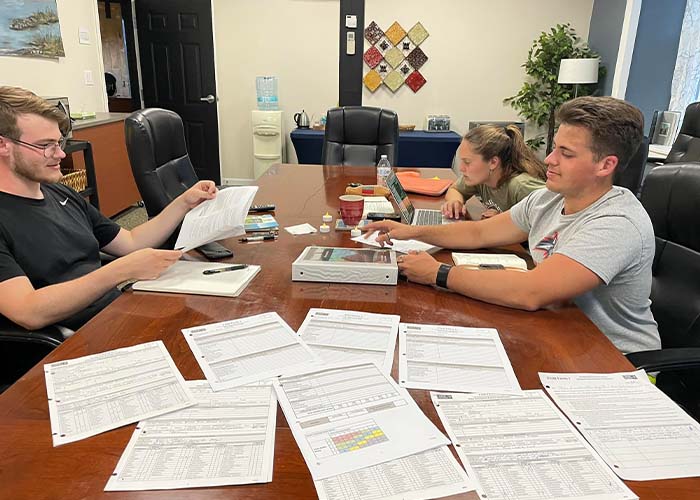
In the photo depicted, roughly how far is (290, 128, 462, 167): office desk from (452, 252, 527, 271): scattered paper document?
3.63 m

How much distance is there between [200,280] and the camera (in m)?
1.37

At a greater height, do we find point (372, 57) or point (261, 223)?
point (372, 57)

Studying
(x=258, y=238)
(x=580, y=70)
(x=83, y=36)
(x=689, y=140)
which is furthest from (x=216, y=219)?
(x=580, y=70)

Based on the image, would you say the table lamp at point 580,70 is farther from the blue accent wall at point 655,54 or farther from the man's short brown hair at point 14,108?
the man's short brown hair at point 14,108

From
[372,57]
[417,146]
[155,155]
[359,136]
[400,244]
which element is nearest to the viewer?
→ [400,244]

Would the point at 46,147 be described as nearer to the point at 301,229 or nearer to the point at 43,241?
the point at 43,241

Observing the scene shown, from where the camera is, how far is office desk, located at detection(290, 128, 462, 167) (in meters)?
5.18

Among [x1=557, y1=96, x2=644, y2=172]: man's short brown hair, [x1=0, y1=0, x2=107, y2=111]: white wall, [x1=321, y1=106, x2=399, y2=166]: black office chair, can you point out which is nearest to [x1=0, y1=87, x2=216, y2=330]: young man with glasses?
[x1=557, y1=96, x2=644, y2=172]: man's short brown hair

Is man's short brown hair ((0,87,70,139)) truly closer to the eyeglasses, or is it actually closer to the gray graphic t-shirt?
the eyeglasses

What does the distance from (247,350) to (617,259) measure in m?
0.90

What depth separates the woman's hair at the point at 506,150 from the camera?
2.23 m

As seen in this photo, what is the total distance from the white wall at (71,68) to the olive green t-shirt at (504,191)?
10.4ft

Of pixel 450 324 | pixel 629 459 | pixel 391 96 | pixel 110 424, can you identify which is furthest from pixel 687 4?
pixel 110 424

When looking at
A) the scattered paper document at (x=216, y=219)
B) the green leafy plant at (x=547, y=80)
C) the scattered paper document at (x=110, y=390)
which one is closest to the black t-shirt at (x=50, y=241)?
the scattered paper document at (x=216, y=219)
